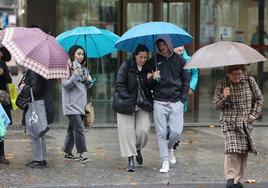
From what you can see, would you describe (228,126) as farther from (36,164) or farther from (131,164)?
(36,164)

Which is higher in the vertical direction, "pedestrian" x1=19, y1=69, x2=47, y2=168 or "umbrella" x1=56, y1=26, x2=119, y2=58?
"umbrella" x1=56, y1=26, x2=119, y2=58

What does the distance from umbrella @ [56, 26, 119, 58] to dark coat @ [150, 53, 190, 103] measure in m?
1.21

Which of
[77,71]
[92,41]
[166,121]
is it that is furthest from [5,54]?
[166,121]

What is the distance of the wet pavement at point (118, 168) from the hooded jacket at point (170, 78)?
40.3 inches

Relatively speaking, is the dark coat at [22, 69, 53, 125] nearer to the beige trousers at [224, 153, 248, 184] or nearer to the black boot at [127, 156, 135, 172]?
the black boot at [127, 156, 135, 172]

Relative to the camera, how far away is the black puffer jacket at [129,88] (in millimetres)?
7898

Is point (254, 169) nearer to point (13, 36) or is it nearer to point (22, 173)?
point (22, 173)

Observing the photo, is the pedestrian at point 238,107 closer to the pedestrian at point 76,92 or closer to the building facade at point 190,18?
the pedestrian at point 76,92

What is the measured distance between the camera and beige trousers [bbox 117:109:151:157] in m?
8.02

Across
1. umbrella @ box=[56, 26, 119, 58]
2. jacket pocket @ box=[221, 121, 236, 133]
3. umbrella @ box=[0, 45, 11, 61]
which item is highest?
umbrella @ box=[56, 26, 119, 58]

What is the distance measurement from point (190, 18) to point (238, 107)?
8461mm

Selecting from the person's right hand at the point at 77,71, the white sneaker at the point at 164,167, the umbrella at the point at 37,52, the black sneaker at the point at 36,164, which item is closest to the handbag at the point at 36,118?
the black sneaker at the point at 36,164

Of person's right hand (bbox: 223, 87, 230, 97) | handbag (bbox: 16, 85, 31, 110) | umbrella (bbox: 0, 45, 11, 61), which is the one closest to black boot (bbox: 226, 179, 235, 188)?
person's right hand (bbox: 223, 87, 230, 97)

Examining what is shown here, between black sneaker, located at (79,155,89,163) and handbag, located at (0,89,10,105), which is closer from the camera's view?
handbag, located at (0,89,10,105)
